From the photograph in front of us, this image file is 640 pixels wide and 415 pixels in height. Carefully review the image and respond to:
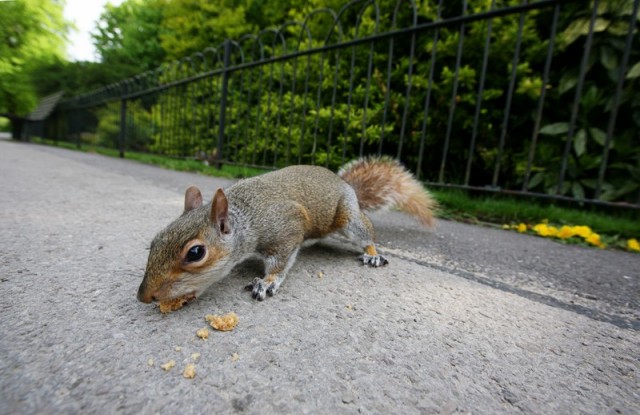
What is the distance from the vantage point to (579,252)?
2.00m

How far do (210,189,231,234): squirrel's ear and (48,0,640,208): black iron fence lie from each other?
7.18 ft

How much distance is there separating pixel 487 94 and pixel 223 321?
3.64 m

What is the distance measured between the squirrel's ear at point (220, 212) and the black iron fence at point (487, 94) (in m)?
2.19

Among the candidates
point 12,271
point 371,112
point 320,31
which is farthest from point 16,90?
point 12,271

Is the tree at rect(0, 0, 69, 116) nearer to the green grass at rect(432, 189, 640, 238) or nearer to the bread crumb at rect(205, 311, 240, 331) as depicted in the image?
the green grass at rect(432, 189, 640, 238)

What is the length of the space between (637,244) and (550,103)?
189 centimetres

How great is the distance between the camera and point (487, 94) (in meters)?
3.59

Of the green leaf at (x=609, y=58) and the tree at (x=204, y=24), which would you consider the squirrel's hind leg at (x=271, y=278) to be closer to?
the green leaf at (x=609, y=58)

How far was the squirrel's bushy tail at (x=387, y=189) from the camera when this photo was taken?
6.53 ft

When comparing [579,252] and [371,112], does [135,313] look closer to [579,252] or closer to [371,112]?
[579,252]

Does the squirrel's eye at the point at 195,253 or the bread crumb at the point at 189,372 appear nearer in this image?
the bread crumb at the point at 189,372

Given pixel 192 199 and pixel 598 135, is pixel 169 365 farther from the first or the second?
pixel 598 135

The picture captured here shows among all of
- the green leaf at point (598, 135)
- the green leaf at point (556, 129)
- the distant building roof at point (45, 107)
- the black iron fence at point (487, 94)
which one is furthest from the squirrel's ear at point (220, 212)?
A: the distant building roof at point (45, 107)

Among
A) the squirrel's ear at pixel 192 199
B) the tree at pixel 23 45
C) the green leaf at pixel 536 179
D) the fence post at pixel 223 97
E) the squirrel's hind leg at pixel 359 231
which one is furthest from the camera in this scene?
the tree at pixel 23 45
